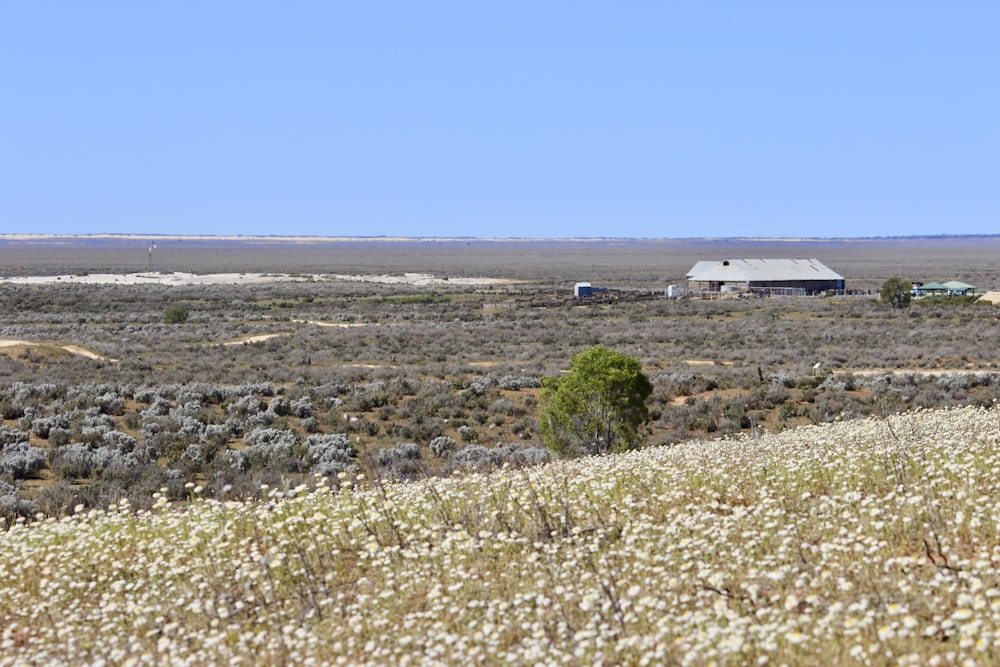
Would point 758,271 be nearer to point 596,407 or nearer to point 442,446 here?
point 442,446

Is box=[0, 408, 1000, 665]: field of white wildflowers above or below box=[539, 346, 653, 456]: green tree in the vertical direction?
above

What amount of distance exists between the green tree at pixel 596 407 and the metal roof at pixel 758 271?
6437cm

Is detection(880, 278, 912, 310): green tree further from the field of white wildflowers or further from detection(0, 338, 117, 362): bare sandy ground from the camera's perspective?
the field of white wildflowers

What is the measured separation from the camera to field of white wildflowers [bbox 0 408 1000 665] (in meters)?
4.68

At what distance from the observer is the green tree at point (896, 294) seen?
62.1 m

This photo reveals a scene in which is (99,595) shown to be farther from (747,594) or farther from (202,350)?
(202,350)

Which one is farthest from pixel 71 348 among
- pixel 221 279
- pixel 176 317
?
pixel 221 279

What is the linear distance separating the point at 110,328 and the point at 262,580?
165ft

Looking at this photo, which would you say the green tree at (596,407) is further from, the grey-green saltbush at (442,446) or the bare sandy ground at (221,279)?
the bare sandy ground at (221,279)

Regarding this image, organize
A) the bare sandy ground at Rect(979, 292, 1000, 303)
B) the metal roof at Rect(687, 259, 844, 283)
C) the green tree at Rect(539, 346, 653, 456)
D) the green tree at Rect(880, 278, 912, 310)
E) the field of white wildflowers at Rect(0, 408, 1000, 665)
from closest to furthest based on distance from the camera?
Answer: the field of white wildflowers at Rect(0, 408, 1000, 665) → the green tree at Rect(539, 346, 653, 456) → the green tree at Rect(880, 278, 912, 310) → the bare sandy ground at Rect(979, 292, 1000, 303) → the metal roof at Rect(687, 259, 844, 283)

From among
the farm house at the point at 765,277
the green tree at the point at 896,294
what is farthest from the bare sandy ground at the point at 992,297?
the farm house at the point at 765,277

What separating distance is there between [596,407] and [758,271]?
68.2m

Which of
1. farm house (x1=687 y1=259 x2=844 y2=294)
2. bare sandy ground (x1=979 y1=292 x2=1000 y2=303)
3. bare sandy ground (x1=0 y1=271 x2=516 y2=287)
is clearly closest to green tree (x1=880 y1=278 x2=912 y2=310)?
bare sandy ground (x1=979 y1=292 x2=1000 y2=303)

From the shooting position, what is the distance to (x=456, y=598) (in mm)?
5527
